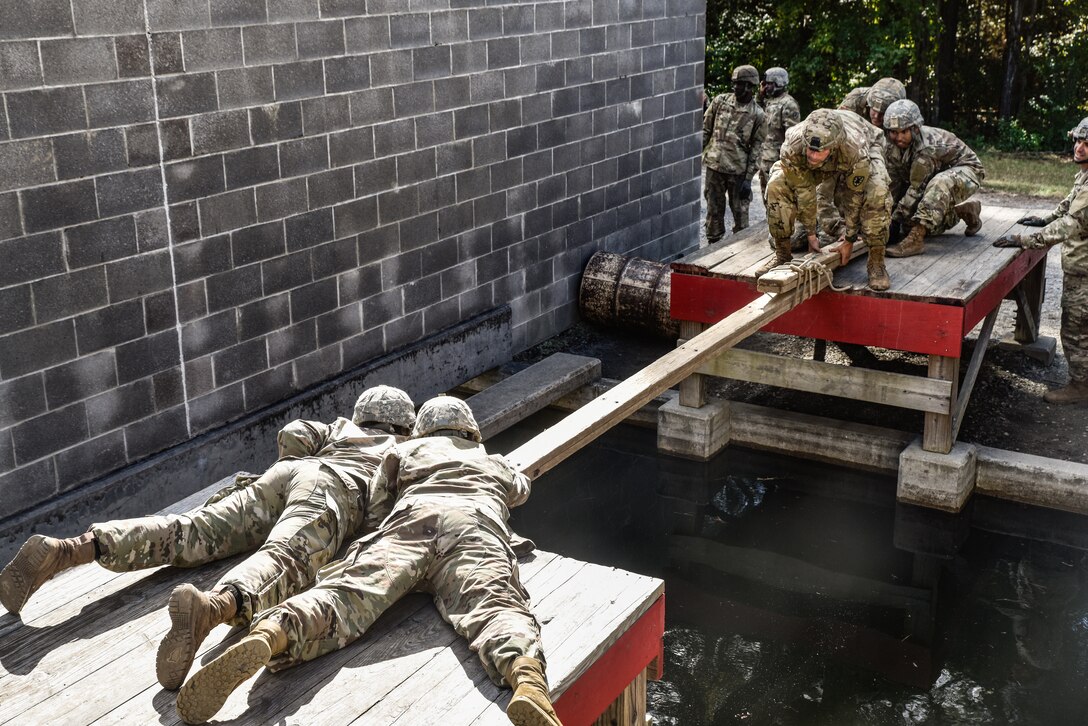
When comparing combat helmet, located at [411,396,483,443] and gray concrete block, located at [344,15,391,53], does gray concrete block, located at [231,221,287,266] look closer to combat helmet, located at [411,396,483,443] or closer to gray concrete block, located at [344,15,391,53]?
gray concrete block, located at [344,15,391,53]

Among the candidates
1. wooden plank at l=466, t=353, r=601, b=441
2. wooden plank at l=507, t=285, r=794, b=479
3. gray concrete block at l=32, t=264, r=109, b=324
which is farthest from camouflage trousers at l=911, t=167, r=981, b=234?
gray concrete block at l=32, t=264, r=109, b=324

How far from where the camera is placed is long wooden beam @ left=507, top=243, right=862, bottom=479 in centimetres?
495

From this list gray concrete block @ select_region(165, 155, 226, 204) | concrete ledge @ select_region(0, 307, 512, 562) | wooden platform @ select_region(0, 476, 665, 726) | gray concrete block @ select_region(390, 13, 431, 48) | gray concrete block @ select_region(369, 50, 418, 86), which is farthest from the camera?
gray concrete block @ select_region(390, 13, 431, 48)

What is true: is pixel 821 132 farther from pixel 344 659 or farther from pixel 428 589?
pixel 344 659

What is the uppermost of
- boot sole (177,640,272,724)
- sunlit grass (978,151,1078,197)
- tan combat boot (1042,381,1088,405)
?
boot sole (177,640,272,724)

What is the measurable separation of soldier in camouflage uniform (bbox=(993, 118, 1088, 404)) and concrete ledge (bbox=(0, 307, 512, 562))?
360 cm

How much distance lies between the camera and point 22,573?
3.85m

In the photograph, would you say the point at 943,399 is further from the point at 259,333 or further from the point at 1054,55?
the point at 1054,55

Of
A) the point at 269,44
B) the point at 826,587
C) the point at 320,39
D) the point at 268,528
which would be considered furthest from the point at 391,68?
the point at 826,587

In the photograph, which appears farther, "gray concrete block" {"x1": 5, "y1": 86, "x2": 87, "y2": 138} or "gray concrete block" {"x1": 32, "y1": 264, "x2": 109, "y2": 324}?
"gray concrete block" {"x1": 32, "y1": 264, "x2": 109, "y2": 324}

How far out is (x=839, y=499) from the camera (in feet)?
23.5

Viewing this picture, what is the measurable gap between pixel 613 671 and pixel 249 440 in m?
3.33

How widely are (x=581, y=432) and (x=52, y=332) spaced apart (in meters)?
2.51

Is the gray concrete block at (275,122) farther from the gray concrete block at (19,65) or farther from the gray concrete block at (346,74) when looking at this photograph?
the gray concrete block at (19,65)
